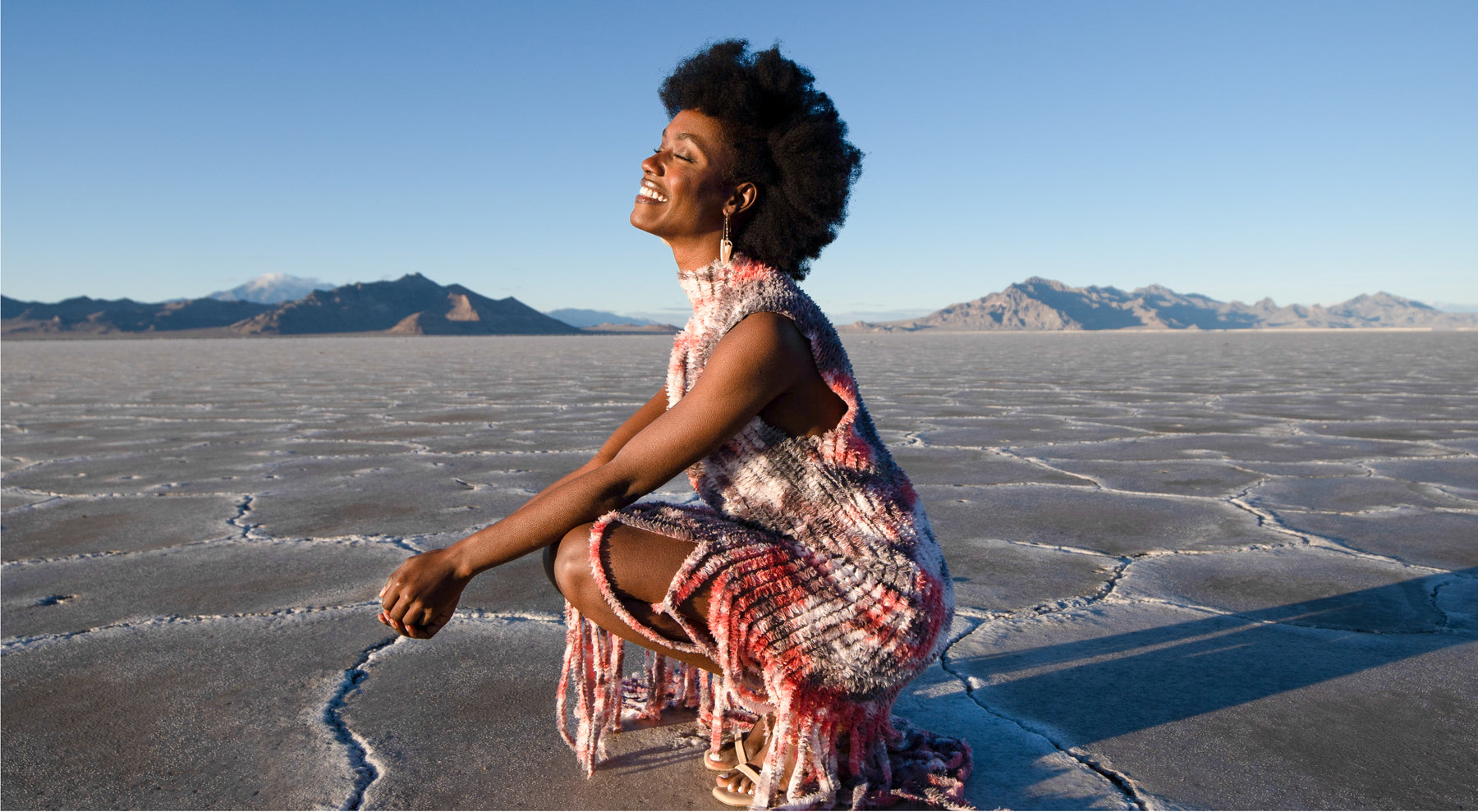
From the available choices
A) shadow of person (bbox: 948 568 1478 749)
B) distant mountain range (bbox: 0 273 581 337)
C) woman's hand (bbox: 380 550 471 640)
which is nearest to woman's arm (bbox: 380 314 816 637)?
woman's hand (bbox: 380 550 471 640)

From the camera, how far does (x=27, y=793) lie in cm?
156

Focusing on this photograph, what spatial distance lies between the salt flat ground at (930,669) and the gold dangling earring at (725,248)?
0.84 meters

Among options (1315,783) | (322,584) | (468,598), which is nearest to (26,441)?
(322,584)

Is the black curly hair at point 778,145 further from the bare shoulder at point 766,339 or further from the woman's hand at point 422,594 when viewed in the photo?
the woman's hand at point 422,594

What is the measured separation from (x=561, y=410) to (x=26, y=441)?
3.50 meters

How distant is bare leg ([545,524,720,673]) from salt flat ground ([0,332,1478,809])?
0.30 metres

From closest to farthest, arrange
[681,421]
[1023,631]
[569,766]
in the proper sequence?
[681,421] → [569,766] → [1023,631]

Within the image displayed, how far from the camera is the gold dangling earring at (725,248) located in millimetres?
1635

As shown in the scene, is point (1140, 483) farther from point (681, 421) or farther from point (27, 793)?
point (27, 793)

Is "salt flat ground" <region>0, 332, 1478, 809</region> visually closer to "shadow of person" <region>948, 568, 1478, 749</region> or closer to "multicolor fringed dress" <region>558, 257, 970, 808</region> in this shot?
"shadow of person" <region>948, 568, 1478, 749</region>

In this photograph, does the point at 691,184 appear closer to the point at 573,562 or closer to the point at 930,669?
the point at 573,562

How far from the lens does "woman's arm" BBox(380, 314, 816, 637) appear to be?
1.42 metres

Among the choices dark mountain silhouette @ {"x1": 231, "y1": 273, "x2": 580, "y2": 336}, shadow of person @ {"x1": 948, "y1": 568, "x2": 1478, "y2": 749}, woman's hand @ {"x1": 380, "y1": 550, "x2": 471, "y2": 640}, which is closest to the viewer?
woman's hand @ {"x1": 380, "y1": 550, "x2": 471, "y2": 640}

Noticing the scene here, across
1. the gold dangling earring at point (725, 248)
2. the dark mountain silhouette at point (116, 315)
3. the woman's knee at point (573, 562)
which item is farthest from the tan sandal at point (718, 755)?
the dark mountain silhouette at point (116, 315)
